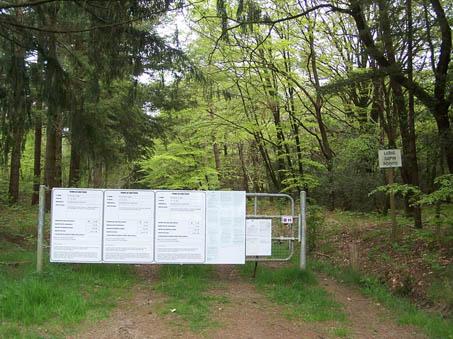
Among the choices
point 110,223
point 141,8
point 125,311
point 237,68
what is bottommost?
point 125,311

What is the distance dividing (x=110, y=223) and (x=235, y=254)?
214 cm

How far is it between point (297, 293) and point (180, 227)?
218 centimetres

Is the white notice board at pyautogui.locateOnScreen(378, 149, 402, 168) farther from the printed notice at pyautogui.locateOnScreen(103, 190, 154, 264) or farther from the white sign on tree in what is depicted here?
the printed notice at pyautogui.locateOnScreen(103, 190, 154, 264)

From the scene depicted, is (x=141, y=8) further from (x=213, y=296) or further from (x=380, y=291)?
(x=380, y=291)

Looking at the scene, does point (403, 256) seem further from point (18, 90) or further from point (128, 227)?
point (18, 90)

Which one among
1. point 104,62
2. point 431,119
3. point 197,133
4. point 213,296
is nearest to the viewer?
point 213,296

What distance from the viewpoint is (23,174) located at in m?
38.2

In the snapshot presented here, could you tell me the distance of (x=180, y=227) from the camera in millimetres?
7812

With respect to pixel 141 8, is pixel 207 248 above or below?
below

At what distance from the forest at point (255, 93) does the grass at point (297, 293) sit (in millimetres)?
1369

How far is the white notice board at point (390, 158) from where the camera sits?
30.9 feet

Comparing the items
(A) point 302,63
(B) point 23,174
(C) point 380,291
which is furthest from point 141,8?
(B) point 23,174

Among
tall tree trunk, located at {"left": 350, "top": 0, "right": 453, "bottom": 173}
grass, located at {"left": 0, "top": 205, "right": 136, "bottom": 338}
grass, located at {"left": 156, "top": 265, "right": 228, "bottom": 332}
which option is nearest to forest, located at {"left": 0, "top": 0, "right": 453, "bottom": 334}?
tall tree trunk, located at {"left": 350, "top": 0, "right": 453, "bottom": 173}

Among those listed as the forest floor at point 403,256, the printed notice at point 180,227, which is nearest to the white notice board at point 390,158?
the forest floor at point 403,256
